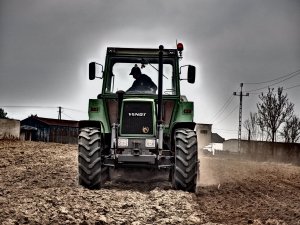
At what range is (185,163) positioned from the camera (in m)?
9.80

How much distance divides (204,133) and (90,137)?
146ft

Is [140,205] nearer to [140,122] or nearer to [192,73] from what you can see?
[140,122]

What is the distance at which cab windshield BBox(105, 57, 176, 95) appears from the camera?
1123 centimetres

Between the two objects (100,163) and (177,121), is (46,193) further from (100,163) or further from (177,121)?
(177,121)

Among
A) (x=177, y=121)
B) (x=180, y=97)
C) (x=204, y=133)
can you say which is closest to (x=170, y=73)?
(x=180, y=97)

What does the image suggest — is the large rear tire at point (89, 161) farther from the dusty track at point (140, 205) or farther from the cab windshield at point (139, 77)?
the cab windshield at point (139, 77)

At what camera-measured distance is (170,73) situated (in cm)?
1148

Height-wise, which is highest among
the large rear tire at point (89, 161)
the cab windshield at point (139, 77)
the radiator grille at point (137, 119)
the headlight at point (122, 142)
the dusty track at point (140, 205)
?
the cab windshield at point (139, 77)

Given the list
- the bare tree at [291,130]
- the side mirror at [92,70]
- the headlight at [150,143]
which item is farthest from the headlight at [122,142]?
the bare tree at [291,130]

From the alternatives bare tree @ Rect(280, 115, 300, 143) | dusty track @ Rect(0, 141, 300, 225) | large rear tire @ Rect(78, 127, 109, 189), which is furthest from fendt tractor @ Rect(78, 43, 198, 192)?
bare tree @ Rect(280, 115, 300, 143)

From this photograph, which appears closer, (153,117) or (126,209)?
(126,209)

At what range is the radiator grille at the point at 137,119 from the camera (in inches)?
412

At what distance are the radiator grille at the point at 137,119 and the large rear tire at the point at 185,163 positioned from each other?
825 mm

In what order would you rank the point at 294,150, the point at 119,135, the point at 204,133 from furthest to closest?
the point at 204,133, the point at 294,150, the point at 119,135
